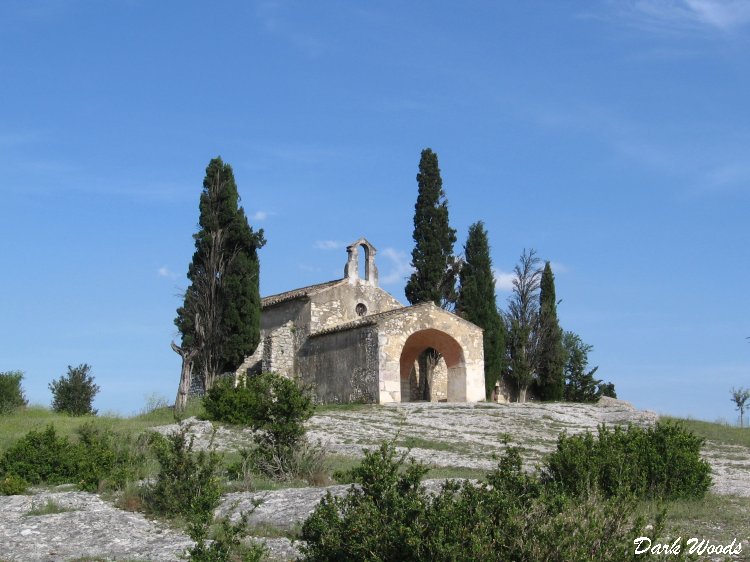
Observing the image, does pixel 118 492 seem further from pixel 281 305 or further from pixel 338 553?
pixel 281 305

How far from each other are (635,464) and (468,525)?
603 cm

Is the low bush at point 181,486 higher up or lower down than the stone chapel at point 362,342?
lower down

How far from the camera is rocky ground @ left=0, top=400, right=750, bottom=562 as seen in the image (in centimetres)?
1005

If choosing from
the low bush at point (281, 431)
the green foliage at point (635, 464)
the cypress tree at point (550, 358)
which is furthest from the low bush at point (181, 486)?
the cypress tree at point (550, 358)

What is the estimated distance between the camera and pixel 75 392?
3384 cm

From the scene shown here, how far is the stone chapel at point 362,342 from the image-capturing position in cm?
3131

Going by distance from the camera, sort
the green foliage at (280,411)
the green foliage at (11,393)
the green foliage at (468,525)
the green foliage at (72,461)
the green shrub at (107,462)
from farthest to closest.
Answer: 1. the green foliage at (11,393)
2. the green foliage at (280,411)
3. the green foliage at (72,461)
4. the green shrub at (107,462)
5. the green foliage at (468,525)

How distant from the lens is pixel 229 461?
1580 centimetres

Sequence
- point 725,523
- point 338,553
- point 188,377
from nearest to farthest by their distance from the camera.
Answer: point 338,553, point 725,523, point 188,377

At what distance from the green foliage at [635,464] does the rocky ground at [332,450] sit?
4.26 ft

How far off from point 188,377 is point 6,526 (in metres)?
19.6

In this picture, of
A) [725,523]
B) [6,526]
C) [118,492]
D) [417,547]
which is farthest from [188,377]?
[417,547]

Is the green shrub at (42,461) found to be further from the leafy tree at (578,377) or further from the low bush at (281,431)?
the leafy tree at (578,377)

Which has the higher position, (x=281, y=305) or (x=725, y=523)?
(x=281, y=305)
